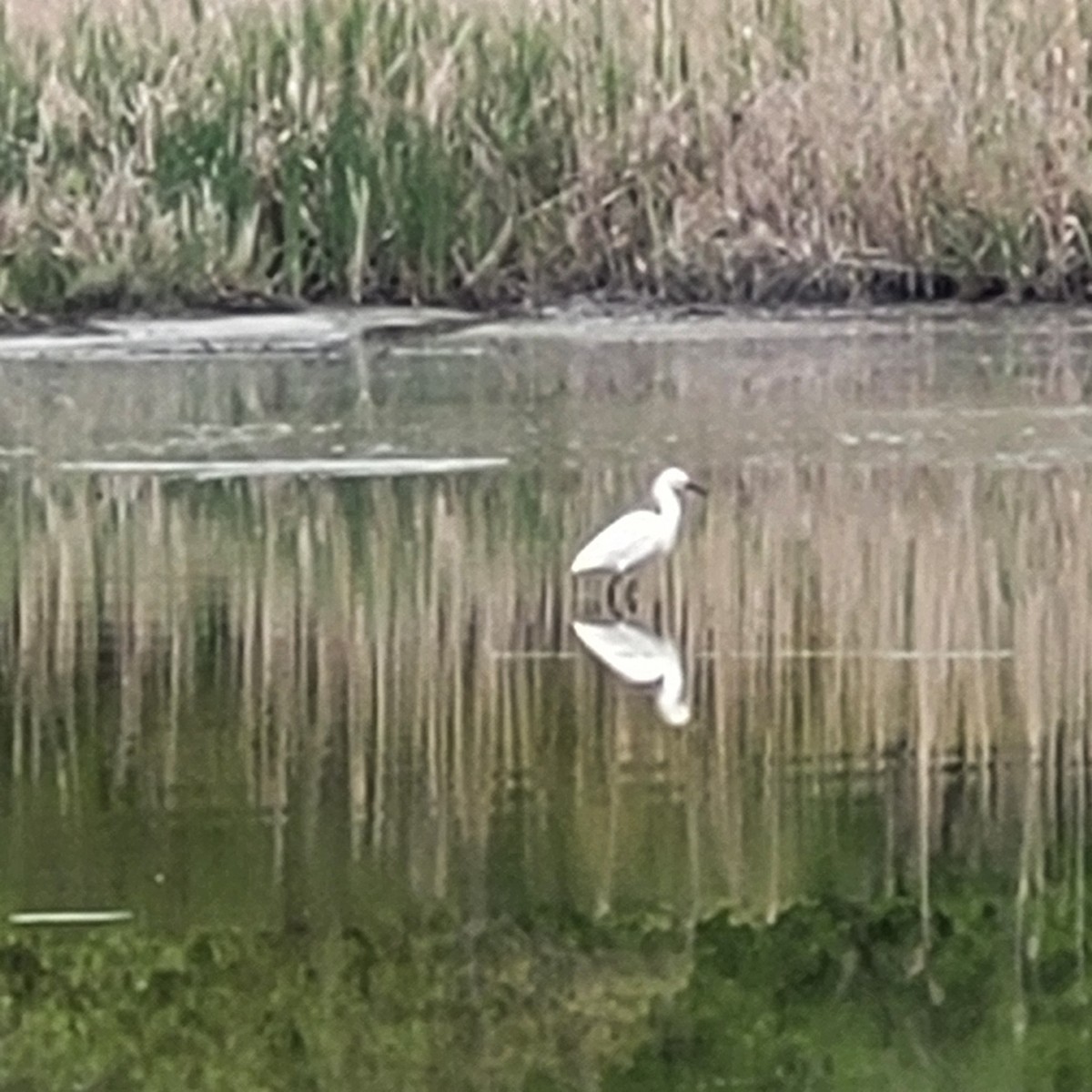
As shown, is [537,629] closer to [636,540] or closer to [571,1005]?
[636,540]

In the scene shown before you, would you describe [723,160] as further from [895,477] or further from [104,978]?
[104,978]

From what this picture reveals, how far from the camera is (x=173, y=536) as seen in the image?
10.3 meters

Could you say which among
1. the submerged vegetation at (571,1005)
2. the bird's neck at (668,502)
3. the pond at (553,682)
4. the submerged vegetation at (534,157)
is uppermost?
the submerged vegetation at (534,157)

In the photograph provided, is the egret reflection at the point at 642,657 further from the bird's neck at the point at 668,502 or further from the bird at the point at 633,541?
the bird's neck at the point at 668,502

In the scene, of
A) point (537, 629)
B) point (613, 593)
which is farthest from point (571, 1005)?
point (613, 593)

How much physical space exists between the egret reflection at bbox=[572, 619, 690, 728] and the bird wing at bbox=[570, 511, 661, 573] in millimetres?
210

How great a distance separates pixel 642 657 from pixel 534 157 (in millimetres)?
6764

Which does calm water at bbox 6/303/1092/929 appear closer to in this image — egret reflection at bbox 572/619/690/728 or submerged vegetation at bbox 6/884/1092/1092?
egret reflection at bbox 572/619/690/728

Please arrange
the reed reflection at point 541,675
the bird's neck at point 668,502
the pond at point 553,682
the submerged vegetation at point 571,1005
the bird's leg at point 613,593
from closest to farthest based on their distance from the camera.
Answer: the submerged vegetation at point 571,1005 < the pond at point 553,682 < the reed reflection at point 541,675 < the bird's leg at point 613,593 < the bird's neck at point 668,502

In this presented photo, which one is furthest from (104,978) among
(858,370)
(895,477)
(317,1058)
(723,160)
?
(723,160)

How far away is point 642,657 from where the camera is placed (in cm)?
831

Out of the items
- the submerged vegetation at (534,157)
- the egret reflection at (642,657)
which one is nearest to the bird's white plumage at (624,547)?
the egret reflection at (642,657)

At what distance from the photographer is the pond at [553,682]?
5789mm

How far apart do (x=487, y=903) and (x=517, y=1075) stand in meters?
0.94
